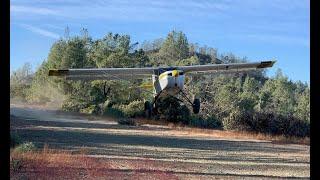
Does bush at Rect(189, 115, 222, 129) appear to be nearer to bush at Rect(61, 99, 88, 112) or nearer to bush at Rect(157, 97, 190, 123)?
bush at Rect(157, 97, 190, 123)

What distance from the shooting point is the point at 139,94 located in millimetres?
40906

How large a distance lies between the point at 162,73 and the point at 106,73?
9.99ft

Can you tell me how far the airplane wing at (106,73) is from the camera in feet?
79.2

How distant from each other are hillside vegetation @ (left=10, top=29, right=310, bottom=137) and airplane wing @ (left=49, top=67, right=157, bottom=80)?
11.4 ft

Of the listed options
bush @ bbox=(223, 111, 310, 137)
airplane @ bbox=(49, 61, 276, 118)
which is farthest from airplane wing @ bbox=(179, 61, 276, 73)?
bush @ bbox=(223, 111, 310, 137)

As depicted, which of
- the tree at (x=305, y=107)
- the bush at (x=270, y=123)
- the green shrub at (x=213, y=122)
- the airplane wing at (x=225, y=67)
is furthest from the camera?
the green shrub at (x=213, y=122)

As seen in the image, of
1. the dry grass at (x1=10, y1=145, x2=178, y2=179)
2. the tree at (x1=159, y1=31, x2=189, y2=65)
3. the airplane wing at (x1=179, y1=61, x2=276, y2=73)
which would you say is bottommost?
the dry grass at (x1=10, y1=145, x2=178, y2=179)

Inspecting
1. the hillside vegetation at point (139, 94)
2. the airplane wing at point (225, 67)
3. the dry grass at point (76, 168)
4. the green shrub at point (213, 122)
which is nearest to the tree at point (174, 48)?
the hillside vegetation at point (139, 94)

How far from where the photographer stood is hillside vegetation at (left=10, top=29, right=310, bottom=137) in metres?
27.0

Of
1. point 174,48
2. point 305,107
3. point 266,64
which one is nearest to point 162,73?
point 266,64

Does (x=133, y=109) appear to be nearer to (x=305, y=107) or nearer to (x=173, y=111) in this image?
(x=173, y=111)

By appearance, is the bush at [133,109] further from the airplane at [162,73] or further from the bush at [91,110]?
the airplane at [162,73]
